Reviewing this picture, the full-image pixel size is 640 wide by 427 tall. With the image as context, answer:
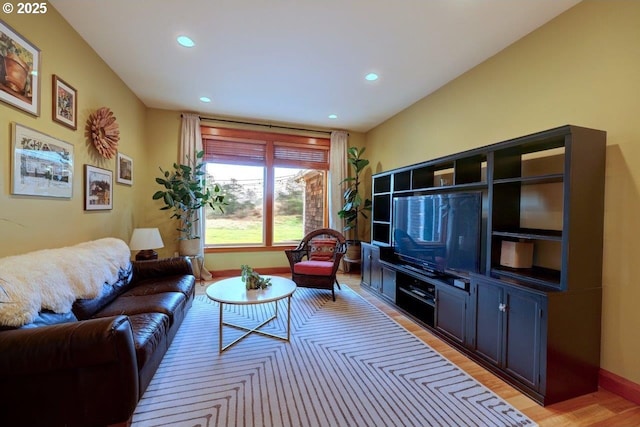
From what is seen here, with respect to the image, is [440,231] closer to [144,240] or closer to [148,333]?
[148,333]

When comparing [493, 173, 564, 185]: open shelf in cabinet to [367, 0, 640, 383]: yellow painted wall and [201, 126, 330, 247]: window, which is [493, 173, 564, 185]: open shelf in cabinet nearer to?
[367, 0, 640, 383]: yellow painted wall

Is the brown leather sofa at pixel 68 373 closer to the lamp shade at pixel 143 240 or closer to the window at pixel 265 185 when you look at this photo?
Answer: the lamp shade at pixel 143 240

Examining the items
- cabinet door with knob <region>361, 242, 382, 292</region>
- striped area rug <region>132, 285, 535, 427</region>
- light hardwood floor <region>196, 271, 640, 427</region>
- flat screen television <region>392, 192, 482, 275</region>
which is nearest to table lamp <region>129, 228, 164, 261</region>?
striped area rug <region>132, 285, 535, 427</region>

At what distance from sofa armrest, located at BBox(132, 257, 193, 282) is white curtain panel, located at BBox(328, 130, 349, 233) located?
9.64ft

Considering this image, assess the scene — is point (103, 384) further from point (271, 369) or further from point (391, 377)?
point (391, 377)

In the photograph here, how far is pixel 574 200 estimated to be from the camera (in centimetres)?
189

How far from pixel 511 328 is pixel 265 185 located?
4.37 metres

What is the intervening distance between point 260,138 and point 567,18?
435 cm

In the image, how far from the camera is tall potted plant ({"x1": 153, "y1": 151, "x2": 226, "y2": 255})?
423cm

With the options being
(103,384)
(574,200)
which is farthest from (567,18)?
(103,384)

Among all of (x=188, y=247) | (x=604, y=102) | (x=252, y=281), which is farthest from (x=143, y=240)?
(x=604, y=102)

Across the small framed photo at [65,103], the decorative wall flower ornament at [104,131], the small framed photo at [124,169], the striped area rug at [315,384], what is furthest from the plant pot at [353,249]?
the small framed photo at [65,103]

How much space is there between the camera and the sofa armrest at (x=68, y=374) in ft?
4.54

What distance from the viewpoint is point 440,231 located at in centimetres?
307
